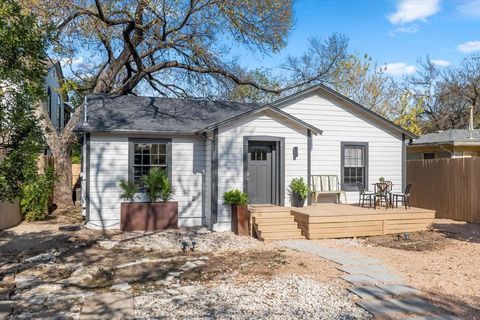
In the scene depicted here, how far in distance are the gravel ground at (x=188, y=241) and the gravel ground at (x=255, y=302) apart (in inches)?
124

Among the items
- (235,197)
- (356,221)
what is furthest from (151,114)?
(356,221)

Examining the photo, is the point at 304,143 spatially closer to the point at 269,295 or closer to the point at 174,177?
the point at 174,177

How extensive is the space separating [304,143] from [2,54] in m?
8.37

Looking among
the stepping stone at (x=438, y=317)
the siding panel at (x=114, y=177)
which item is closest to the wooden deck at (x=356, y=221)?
the siding panel at (x=114, y=177)

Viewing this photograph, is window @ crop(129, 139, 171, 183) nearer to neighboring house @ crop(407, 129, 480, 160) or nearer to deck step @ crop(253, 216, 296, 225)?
deck step @ crop(253, 216, 296, 225)

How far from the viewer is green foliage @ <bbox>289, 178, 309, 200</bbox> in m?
11.7

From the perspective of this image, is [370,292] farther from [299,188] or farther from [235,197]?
[299,188]

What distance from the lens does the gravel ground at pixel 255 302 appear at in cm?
498

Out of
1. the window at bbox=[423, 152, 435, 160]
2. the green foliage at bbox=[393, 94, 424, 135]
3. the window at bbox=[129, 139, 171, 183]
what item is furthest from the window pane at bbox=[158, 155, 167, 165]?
the green foliage at bbox=[393, 94, 424, 135]

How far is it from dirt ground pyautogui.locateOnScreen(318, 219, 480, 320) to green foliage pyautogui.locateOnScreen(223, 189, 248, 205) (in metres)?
2.32

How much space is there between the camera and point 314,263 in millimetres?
7754

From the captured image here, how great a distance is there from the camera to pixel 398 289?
19.7 ft

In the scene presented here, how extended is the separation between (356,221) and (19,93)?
27.2 feet

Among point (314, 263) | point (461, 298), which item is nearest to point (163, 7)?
point (314, 263)
